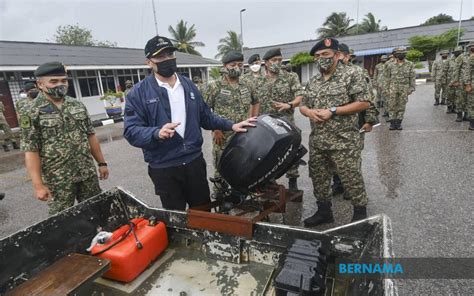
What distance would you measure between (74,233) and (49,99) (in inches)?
46.2

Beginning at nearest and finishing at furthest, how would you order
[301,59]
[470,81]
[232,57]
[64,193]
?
[64,193] < [232,57] < [470,81] < [301,59]

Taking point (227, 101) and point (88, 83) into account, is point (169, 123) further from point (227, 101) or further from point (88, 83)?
point (88, 83)

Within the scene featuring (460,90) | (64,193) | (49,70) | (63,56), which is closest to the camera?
(49,70)

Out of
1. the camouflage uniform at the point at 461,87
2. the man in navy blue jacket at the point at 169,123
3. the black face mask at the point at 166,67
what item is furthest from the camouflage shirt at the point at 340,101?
the camouflage uniform at the point at 461,87

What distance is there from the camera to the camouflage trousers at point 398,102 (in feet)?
24.2

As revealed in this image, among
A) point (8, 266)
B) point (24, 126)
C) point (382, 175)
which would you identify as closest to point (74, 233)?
point (8, 266)

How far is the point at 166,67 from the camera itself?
240 centimetres

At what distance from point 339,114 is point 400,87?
18.7ft

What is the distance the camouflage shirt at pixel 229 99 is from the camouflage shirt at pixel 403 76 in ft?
17.2

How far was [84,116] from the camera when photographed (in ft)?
9.07

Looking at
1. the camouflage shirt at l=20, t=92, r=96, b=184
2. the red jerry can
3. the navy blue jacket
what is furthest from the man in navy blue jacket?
the camouflage shirt at l=20, t=92, r=96, b=184

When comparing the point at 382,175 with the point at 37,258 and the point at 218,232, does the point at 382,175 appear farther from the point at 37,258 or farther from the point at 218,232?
the point at 37,258

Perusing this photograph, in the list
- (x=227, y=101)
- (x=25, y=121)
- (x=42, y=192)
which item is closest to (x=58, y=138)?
(x=25, y=121)

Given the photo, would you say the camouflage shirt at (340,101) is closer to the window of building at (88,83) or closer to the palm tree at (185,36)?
the window of building at (88,83)
